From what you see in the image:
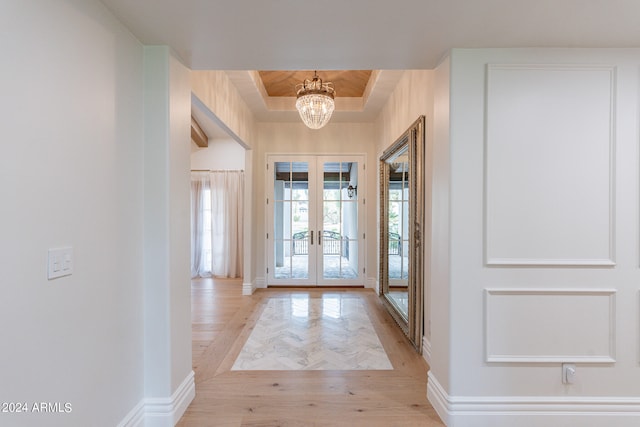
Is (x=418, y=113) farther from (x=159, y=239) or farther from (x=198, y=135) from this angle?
(x=198, y=135)

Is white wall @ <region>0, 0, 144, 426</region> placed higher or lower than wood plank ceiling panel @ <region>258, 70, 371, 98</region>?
lower

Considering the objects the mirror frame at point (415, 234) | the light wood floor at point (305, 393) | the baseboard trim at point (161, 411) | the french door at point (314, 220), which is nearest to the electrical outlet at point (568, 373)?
the light wood floor at point (305, 393)

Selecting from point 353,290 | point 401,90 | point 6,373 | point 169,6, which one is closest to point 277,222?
point 353,290

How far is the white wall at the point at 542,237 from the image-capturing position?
1.82m

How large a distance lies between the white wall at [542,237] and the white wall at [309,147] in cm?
308

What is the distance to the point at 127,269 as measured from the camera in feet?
5.54

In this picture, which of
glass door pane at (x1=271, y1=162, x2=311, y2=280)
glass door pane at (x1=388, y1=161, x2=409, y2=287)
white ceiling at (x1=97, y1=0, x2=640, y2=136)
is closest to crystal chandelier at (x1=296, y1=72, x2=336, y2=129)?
glass door pane at (x1=388, y1=161, x2=409, y2=287)

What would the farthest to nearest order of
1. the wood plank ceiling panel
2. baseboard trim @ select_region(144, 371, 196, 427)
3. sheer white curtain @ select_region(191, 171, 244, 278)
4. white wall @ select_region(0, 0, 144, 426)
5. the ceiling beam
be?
sheer white curtain @ select_region(191, 171, 244, 278)
the ceiling beam
the wood plank ceiling panel
baseboard trim @ select_region(144, 371, 196, 427)
white wall @ select_region(0, 0, 144, 426)

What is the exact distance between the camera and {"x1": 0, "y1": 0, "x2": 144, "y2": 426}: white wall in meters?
1.04

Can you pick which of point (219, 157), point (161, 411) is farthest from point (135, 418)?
point (219, 157)

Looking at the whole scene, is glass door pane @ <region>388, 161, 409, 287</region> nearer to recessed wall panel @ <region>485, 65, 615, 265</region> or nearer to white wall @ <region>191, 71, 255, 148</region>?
recessed wall panel @ <region>485, 65, 615, 265</region>

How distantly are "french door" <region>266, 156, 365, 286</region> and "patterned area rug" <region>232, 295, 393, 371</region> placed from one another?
0.90 m

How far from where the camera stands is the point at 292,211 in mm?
4992

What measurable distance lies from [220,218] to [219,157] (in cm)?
123
